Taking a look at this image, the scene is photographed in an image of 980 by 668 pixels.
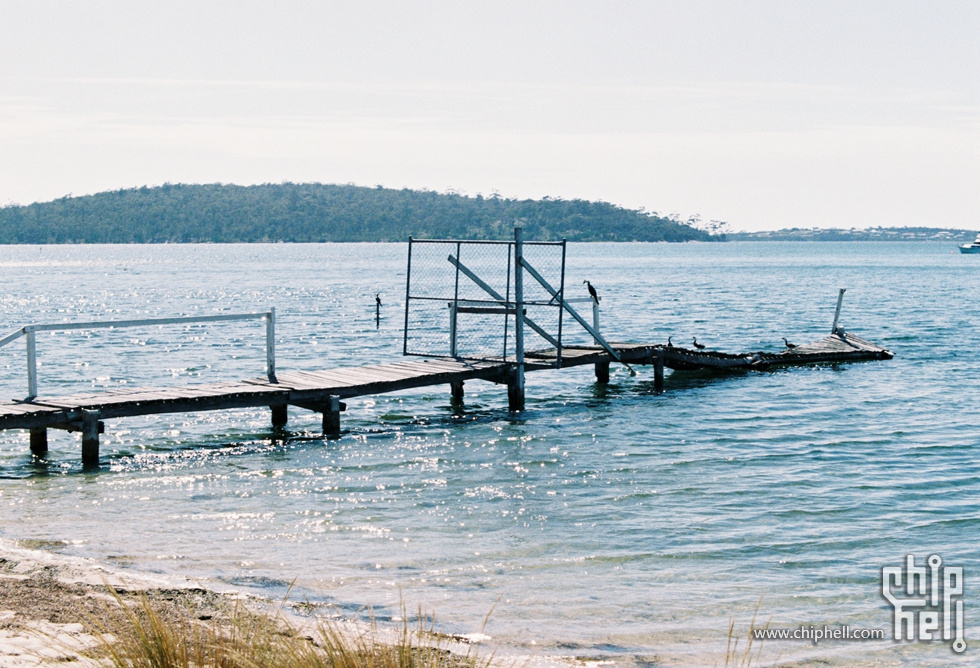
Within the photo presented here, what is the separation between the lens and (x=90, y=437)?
49.5ft

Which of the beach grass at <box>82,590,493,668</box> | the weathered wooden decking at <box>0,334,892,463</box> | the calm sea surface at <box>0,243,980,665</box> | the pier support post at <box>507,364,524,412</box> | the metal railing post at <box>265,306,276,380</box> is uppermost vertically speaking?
the metal railing post at <box>265,306,276,380</box>

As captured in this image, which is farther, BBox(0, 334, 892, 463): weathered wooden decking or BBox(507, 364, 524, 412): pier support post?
BBox(507, 364, 524, 412): pier support post

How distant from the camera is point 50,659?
6605 millimetres

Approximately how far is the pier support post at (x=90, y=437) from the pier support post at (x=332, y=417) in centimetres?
388

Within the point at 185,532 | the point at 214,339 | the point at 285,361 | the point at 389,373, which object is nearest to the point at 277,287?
the point at 214,339

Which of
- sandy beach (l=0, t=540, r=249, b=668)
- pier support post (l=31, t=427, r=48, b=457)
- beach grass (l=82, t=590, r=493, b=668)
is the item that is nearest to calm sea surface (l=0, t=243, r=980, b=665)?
pier support post (l=31, t=427, r=48, b=457)

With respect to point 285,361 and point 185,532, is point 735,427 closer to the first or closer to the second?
point 185,532

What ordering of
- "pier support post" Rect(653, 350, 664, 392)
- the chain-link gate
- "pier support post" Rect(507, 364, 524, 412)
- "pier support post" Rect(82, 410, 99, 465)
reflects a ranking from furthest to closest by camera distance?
"pier support post" Rect(653, 350, 664, 392) < "pier support post" Rect(507, 364, 524, 412) < the chain-link gate < "pier support post" Rect(82, 410, 99, 465)

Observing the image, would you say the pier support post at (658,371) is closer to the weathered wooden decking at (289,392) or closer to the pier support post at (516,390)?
the weathered wooden decking at (289,392)

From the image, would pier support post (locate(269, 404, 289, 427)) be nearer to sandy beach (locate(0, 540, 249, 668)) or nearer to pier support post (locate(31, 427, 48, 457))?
pier support post (locate(31, 427, 48, 457))

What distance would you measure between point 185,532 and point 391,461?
4.80 metres

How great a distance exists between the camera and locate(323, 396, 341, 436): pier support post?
58.3 ft

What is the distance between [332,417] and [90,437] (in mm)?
4138

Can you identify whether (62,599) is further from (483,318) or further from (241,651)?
(483,318)
